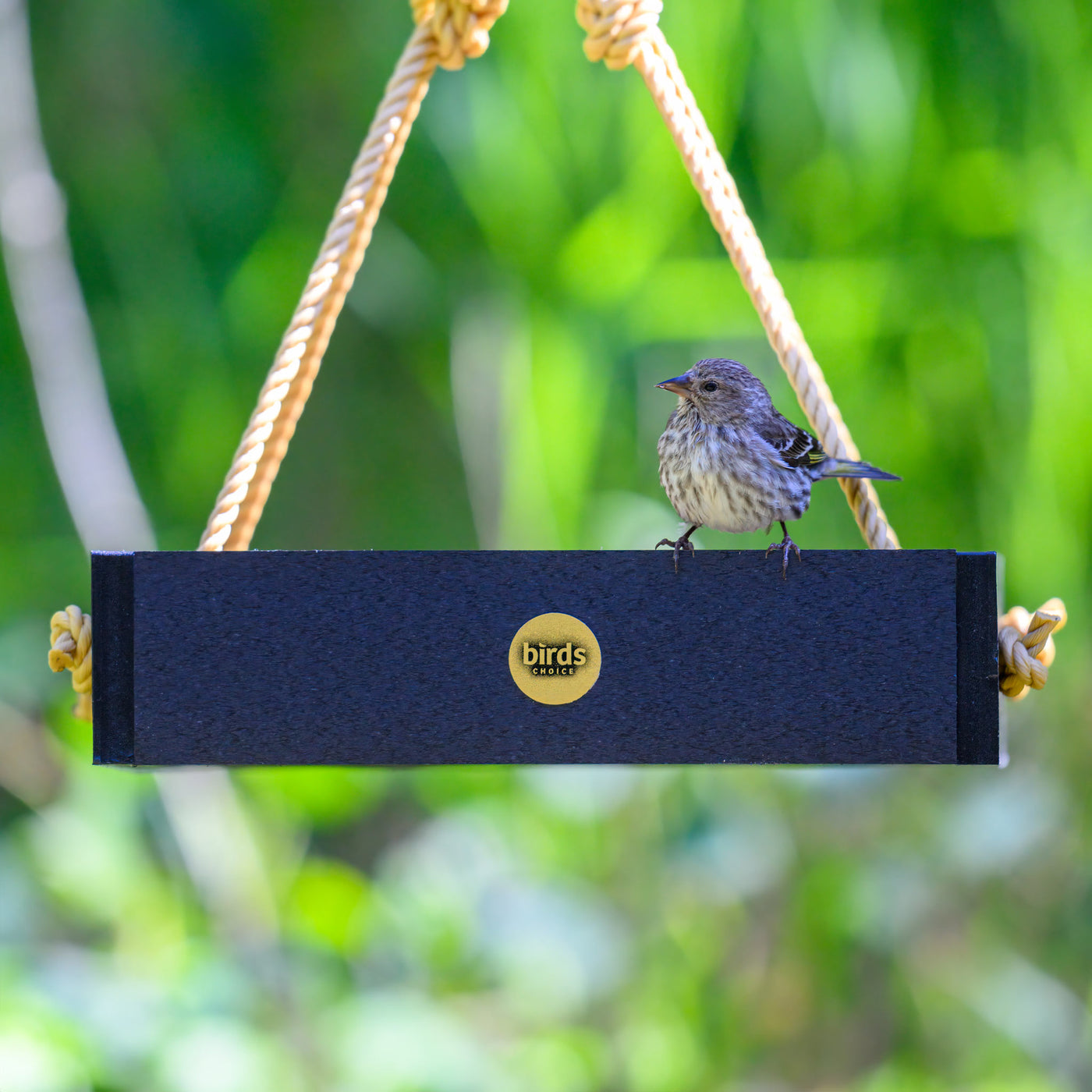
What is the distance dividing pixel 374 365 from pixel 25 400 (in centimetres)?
71

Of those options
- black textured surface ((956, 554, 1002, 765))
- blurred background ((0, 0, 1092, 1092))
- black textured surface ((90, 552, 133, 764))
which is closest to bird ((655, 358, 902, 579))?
black textured surface ((956, 554, 1002, 765))

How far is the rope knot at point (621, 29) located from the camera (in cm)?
103

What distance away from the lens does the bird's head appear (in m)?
1.24

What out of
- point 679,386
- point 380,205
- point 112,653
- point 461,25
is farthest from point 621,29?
point 112,653

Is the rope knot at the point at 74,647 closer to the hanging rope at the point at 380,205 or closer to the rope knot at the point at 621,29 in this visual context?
the hanging rope at the point at 380,205

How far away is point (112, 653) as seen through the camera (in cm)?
91

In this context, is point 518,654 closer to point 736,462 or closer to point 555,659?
point 555,659

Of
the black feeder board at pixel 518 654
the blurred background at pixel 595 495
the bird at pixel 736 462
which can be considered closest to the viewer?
the black feeder board at pixel 518 654

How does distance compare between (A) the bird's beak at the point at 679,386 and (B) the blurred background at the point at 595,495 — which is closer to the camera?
(A) the bird's beak at the point at 679,386

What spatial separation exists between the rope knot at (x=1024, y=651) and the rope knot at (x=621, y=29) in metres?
0.58

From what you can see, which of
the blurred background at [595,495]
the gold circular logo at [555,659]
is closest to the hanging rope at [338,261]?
the gold circular logo at [555,659]

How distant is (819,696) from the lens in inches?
35.3

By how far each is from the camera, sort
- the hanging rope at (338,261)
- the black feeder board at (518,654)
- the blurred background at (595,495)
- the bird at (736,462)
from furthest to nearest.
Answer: the blurred background at (595,495) → the bird at (736,462) → the hanging rope at (338,261) → the black feeder board at (518,654)

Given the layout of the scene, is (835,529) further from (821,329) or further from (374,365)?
(374,365)
